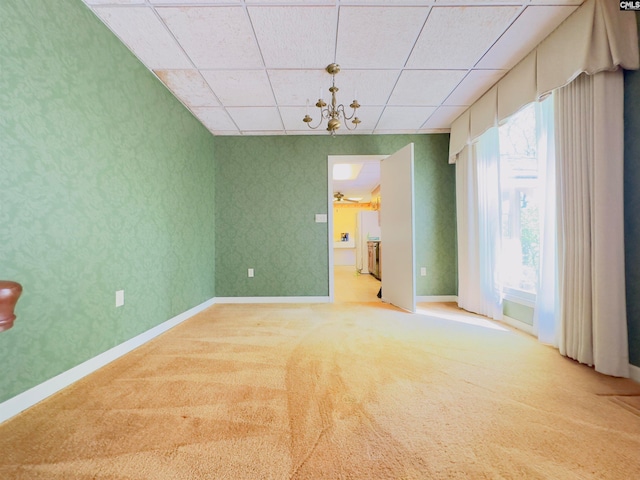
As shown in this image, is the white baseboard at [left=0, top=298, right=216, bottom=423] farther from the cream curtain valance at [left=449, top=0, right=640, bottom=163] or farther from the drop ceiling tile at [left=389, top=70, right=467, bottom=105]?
the cream curtain valance at [left=449, top=0, right=640, bottom=163]

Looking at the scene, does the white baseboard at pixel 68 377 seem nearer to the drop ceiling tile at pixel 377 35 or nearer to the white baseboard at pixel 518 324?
the drop ceiling tile at pixel 377 35

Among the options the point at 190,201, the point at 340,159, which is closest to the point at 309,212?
the point at 340,159

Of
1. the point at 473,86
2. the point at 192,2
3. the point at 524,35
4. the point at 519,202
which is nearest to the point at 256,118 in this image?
the point at 192,2

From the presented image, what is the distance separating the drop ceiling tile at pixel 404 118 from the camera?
2.92 m

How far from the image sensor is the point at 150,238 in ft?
7.20

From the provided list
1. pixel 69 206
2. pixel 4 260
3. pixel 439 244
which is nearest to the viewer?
pixel 4 260

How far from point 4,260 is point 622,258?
10.7 ft

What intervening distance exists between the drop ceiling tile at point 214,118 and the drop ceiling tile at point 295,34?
1.08 metres

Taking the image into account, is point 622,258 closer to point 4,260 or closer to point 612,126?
point 612,126

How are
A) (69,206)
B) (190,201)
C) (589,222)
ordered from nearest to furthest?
1. (69,206)
2. (589,222)
3. (190,201)

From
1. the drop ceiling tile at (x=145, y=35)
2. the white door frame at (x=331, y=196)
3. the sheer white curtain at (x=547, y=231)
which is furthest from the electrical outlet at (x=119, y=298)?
the sheer white curtain at (x=547, y=231)

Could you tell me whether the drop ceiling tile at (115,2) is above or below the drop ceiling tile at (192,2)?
above

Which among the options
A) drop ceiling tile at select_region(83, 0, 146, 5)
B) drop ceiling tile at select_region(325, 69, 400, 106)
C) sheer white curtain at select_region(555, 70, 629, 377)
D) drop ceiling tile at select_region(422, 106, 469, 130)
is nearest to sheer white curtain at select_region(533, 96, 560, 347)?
sheer white curtain at select_region(555, 70, 629, 377)

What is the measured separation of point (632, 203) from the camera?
1.48 meters
